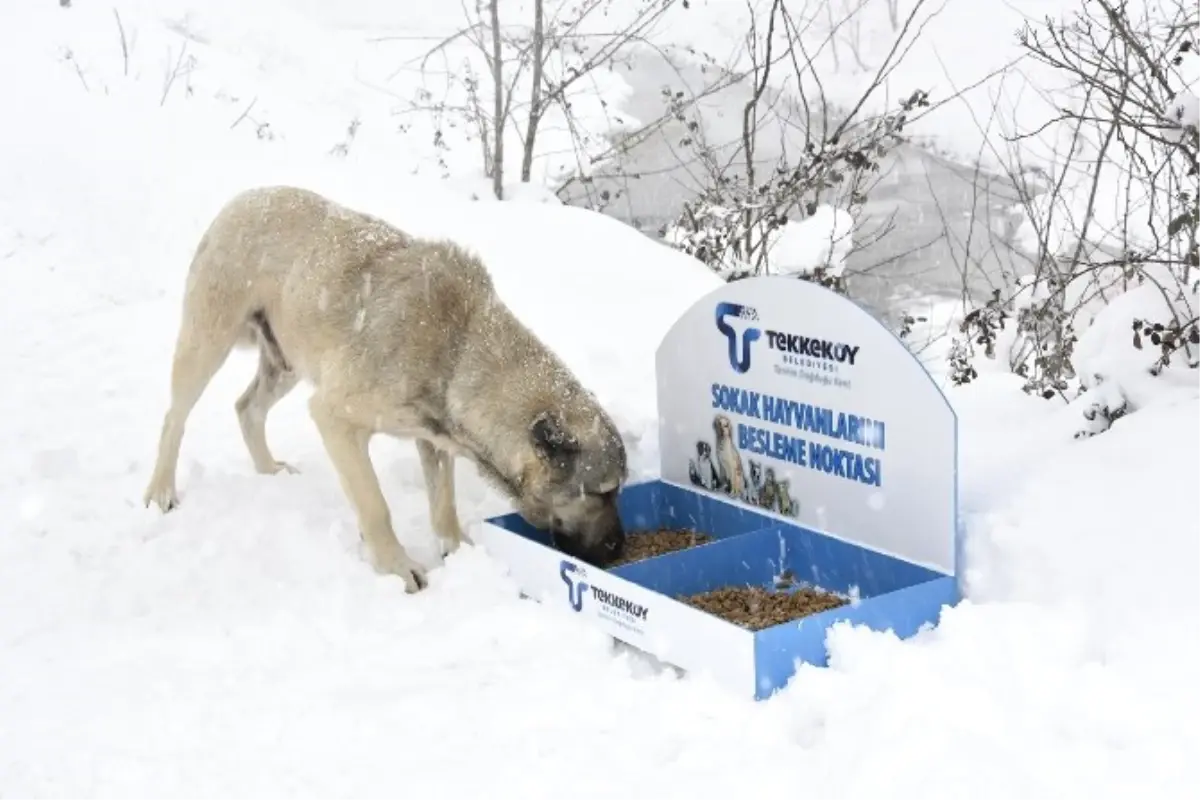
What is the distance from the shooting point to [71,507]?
19.2ft

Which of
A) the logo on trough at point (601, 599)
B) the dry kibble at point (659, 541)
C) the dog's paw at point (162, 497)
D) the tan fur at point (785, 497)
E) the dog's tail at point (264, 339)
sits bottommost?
the dry kibble at point (659, 541)

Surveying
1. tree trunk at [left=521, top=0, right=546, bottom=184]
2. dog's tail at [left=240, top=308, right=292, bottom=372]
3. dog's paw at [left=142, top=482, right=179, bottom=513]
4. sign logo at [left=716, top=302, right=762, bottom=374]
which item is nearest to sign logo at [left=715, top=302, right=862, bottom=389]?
sign logo at [left=716, top=302, right=762, bottom=374]

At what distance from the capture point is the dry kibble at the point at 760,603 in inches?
176

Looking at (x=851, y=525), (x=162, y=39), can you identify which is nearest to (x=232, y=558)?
(x=851, y=525)

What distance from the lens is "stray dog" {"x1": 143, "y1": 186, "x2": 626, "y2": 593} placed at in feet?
15.9

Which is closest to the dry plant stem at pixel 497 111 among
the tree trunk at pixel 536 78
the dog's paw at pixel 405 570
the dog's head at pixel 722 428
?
the tree trunk at pixel 536 78

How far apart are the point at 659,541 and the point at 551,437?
86 cm

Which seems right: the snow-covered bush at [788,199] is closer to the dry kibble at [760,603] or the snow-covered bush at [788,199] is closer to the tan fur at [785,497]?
the tan fur at [785,497]

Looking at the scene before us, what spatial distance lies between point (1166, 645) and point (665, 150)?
1325 centimetres

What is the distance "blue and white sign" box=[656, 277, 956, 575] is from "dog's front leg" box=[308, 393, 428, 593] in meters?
1.24

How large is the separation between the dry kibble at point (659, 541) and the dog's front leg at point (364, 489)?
33.1 inches

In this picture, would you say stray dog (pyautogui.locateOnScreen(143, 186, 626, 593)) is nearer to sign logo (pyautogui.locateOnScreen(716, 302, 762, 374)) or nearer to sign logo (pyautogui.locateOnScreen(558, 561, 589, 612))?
sign logo (pyautogui.locateOnScreen(558, 561, 589, 612))

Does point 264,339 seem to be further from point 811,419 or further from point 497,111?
point 497,111

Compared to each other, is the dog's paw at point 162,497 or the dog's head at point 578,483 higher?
the dog's head at point 578,483
